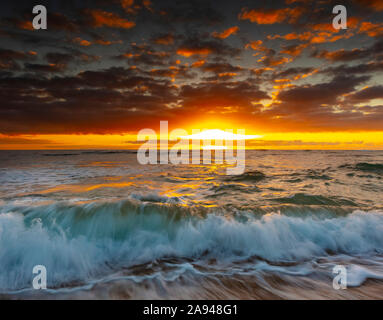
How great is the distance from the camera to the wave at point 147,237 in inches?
147

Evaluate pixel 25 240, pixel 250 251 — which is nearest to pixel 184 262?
pixel 250 251

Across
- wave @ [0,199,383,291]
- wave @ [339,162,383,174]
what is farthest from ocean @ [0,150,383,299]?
wave @ [339,162,383,174]

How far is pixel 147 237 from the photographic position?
4.73 meters

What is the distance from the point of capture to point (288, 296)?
9.59ft

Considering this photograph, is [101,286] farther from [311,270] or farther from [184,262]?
[311,270]

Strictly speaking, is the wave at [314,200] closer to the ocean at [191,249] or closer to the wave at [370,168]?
the ocean at [191,249]
